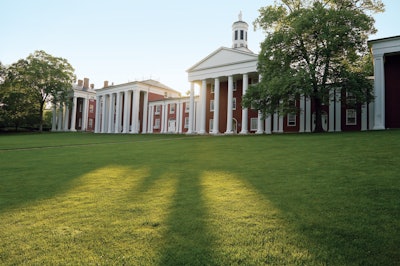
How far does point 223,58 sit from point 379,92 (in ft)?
75.5

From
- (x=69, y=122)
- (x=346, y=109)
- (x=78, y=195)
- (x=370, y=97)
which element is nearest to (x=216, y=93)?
(x=346, y=109)

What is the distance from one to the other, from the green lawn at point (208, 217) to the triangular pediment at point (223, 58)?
32428 millimetres

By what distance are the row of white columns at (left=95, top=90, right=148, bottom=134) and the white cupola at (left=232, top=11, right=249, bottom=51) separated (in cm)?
2173

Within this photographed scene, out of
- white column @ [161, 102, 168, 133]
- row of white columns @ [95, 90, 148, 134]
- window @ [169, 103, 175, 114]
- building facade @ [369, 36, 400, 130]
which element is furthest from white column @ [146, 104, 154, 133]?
building facade @ [369, 36, 400, 130]

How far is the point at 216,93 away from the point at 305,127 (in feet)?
46.5

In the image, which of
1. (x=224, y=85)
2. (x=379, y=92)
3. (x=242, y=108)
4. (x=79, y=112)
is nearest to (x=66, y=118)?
(x=79, y=112)

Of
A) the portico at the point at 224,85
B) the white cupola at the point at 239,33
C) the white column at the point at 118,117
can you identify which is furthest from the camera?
the white column at the point at 118,117

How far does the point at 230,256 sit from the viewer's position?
3.87 m

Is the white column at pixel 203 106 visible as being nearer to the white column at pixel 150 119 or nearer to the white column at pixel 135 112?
the white column at pixel 135 112

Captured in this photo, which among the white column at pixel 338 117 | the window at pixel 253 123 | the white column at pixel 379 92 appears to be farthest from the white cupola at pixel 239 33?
the white column at pixel 379 92

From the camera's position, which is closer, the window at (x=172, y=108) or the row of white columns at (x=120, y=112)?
the window at (x=172, y=108)

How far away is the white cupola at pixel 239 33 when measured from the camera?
53.7 metres

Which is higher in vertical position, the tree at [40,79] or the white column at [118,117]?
the tree at [40,79]

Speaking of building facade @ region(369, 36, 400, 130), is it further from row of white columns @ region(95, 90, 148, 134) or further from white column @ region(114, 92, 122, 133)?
white column @ region(114, 92, 122, 133)
